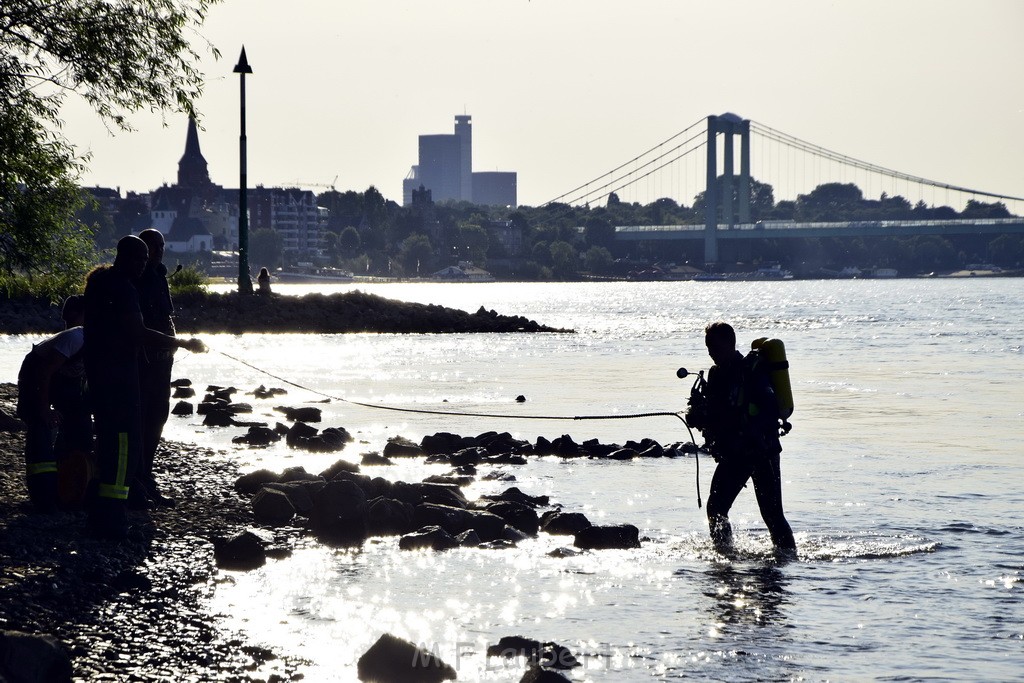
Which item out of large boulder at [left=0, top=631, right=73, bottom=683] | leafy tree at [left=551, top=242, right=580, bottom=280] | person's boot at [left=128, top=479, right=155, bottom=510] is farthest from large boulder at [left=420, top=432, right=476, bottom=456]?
leafy tree at [left=551, top=242, right=580, bottom=280]

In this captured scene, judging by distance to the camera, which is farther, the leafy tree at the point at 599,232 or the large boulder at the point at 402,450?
the leafy tree at the point at 599,232

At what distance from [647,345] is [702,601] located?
3883 centimetres

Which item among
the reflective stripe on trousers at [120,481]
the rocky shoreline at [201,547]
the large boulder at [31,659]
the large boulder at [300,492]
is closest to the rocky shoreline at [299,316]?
the rocky shoreline at [201,547]

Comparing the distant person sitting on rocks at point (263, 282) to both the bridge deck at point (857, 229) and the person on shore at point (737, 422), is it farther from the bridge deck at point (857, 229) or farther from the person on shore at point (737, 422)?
the bridge deck at point (857, 229)

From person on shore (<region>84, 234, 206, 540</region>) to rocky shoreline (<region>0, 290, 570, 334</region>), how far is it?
3220cm

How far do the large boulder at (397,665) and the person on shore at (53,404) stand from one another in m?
3.52

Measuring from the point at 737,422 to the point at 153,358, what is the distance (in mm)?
4361

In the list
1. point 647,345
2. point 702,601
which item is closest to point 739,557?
point 702,601

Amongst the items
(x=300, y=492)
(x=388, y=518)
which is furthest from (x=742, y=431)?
(x=300, y=492)

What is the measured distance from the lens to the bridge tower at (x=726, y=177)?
124 metres

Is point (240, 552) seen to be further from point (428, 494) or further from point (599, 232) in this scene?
point (599, 232)

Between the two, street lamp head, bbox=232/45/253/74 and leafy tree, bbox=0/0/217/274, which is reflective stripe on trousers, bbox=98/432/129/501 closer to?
leafy tree, bbox=0/0/217/274

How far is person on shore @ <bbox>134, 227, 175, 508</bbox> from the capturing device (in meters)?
9.51

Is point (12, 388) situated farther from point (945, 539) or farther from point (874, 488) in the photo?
point (945, 539)
